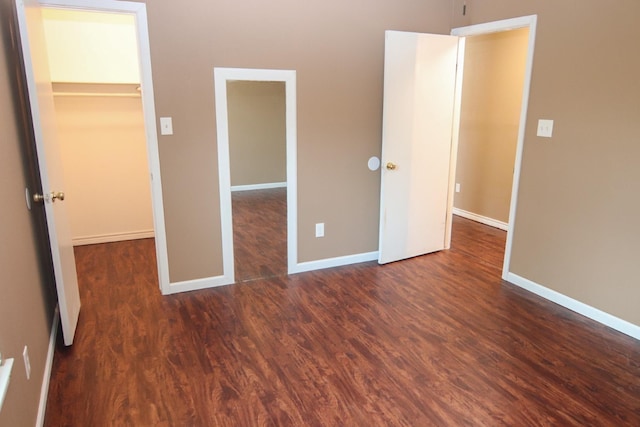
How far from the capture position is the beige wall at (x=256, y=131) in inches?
269

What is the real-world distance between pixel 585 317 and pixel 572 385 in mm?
935

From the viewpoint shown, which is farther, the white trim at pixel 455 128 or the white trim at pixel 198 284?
the white trim at pixel 455 128

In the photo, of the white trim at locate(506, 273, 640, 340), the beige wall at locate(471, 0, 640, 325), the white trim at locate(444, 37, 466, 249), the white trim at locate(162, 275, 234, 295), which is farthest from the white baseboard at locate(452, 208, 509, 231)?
the white trim at locate(162, 275, 234, 295)

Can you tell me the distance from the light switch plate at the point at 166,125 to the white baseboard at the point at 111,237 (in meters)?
1.95

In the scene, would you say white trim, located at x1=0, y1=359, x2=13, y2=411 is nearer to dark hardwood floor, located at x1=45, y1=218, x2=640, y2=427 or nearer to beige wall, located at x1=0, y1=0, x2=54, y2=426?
beige wall, located at x1=0, y1=0, x2=54, y2=426

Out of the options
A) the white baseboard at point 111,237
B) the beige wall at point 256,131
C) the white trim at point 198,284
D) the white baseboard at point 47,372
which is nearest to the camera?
the white baseboard at point 47,372

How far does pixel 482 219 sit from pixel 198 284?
366cm

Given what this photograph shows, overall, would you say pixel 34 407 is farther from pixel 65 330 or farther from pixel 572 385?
pixel 572 385

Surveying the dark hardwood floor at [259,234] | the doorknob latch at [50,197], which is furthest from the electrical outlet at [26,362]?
the dark hardwood floor at [259,234]

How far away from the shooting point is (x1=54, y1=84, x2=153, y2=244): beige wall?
420 centimetres

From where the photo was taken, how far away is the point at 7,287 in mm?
1688

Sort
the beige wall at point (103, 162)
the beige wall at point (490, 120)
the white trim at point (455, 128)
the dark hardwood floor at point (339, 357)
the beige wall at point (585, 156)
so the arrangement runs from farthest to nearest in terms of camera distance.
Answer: the beige wall at point (490, 120), the beige wall at point (103, 162), the white trim at point (455, 128), the beige wall at point (585, 156), the dark hardwood floor at point (339, 357)

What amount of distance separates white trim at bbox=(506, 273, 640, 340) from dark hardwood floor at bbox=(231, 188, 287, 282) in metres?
2.01

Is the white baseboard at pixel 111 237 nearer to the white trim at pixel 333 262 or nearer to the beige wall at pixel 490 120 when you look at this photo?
the white trim at pixel 333 262
